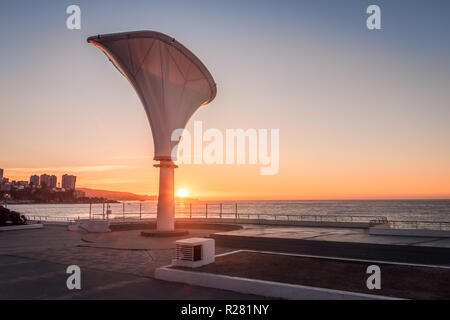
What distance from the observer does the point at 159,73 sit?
1078 inches

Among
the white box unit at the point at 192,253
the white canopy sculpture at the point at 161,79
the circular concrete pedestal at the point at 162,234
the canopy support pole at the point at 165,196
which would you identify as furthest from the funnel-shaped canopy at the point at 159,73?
the white box unit at the point at 192,253

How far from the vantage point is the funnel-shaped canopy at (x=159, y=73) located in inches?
1052

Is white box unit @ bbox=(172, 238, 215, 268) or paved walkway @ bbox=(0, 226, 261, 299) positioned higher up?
white box unit @ bbox=(172, 238, 215, 268)

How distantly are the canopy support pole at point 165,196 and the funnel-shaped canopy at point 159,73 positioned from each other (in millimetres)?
778

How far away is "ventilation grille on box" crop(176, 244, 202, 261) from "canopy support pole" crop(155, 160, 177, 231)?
15.1 m

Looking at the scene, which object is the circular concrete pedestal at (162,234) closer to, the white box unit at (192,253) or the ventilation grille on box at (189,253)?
the white box unit at (192,253)

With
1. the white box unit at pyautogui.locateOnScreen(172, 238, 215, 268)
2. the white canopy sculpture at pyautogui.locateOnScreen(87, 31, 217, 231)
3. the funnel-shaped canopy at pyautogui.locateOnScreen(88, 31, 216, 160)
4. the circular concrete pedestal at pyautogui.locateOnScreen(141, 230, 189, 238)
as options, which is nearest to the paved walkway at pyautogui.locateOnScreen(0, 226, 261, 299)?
the white box unit at pyautogui.locateOnScreen(172, 238, 215, 268)

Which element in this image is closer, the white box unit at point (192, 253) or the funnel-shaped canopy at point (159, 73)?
the white box unit at point (192, 253)

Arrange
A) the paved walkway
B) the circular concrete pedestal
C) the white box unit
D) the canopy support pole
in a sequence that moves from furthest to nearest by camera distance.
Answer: the canopy support pole → the circular concrete pedestal → the white box unit → the paved walkway

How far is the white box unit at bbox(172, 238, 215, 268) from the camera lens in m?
12.9

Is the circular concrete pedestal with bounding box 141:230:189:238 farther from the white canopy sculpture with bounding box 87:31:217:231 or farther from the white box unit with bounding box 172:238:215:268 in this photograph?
the white box unit with bounding box 172:238:215:268
